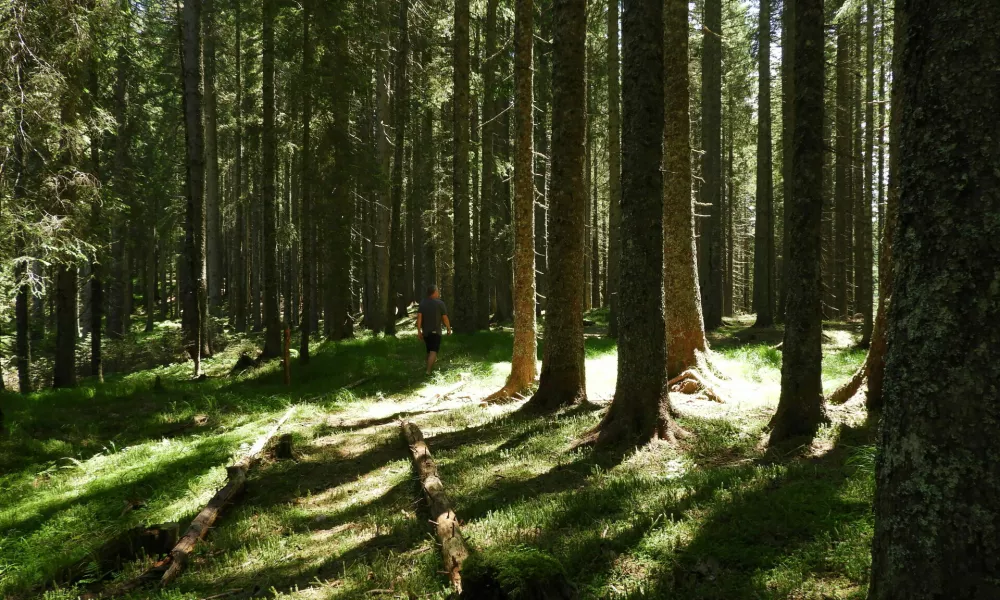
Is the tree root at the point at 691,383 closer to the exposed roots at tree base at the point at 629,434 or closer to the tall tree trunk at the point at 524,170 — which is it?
the exposed roots at tree base at the point at 629,434

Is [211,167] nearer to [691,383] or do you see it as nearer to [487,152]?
[487,152]

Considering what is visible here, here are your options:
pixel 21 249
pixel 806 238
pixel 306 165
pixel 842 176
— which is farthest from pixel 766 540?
pixel 842 176

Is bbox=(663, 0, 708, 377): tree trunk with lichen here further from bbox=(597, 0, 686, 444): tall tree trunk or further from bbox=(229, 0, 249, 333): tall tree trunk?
bbox=(229, 0, 249, 333): tall tree trunk

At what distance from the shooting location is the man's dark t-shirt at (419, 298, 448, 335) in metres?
14.4

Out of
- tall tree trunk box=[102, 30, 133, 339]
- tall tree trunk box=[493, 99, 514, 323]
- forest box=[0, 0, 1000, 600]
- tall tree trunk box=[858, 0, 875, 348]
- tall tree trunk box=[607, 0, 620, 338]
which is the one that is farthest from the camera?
tall tree trunk box=[493, 99, 514, 323]

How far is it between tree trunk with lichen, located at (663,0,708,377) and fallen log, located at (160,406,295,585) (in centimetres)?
705

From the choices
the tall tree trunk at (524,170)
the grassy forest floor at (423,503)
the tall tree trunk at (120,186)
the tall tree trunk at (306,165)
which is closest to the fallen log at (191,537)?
the grassy forest floor at (423,503)

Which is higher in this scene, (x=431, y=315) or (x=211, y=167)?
(x=211, y=167)

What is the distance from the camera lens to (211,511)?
6.55m

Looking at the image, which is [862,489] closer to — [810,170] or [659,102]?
[810,170]

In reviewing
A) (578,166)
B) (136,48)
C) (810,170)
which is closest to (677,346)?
(578,166)

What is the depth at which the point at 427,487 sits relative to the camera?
20.0 ft

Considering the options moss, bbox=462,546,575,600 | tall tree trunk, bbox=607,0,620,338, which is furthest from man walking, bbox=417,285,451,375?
moss, bbox=462,546,575,600

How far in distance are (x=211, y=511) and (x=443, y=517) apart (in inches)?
120
